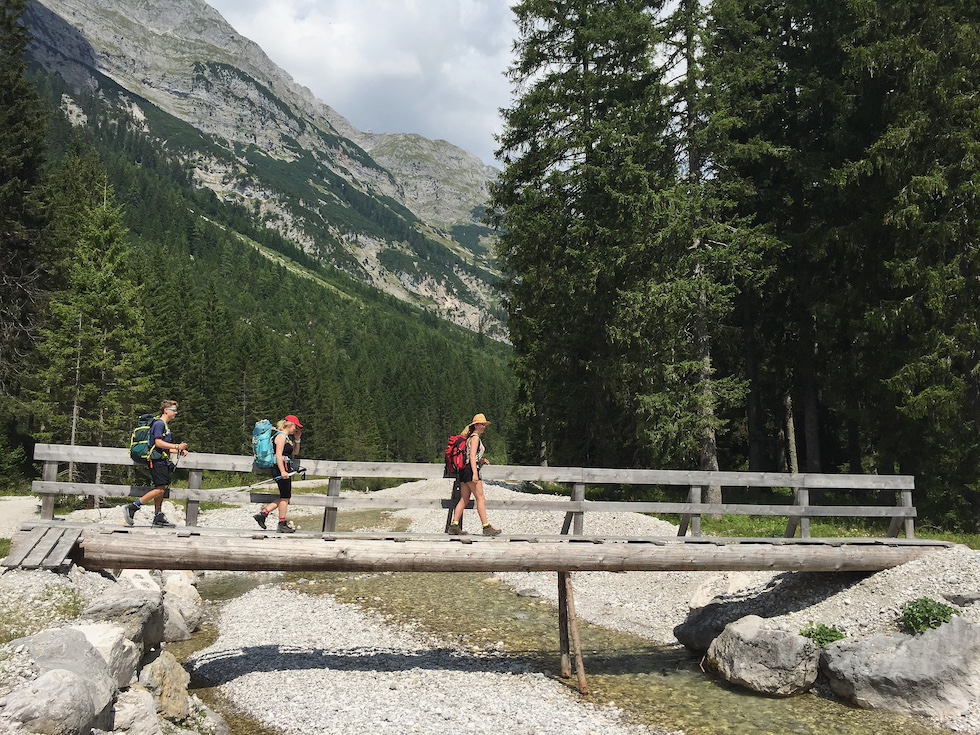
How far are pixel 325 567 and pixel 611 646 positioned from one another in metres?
6.19

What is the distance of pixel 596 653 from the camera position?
11.7 m

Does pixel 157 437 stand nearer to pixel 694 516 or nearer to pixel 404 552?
pixel 404 552

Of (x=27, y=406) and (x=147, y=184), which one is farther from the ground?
(x=147, y=184)

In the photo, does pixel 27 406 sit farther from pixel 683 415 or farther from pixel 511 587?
pixel 683 415

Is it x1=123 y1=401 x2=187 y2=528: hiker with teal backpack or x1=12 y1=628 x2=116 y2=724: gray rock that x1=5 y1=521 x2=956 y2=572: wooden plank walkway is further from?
x1=12 y1=628 x2=116 y2=724: gray rock

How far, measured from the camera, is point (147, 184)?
186750mm

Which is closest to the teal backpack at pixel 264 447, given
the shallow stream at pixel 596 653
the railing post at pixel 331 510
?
the railing post at pixel 331 510

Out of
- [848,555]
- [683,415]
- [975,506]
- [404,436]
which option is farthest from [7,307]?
[404,436]

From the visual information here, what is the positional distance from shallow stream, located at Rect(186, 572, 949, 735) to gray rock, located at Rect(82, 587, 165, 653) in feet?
5.79

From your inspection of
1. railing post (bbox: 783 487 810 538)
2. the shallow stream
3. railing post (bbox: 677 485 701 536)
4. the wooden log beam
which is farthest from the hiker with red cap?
railing post (bbox: 783 487 810 538)

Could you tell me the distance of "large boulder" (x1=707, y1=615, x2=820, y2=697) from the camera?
32.0 ft

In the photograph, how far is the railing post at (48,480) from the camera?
9.20 m

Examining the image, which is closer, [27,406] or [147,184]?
[27,406]

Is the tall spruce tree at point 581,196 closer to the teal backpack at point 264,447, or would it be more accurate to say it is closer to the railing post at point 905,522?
the railing post at point 905,522
